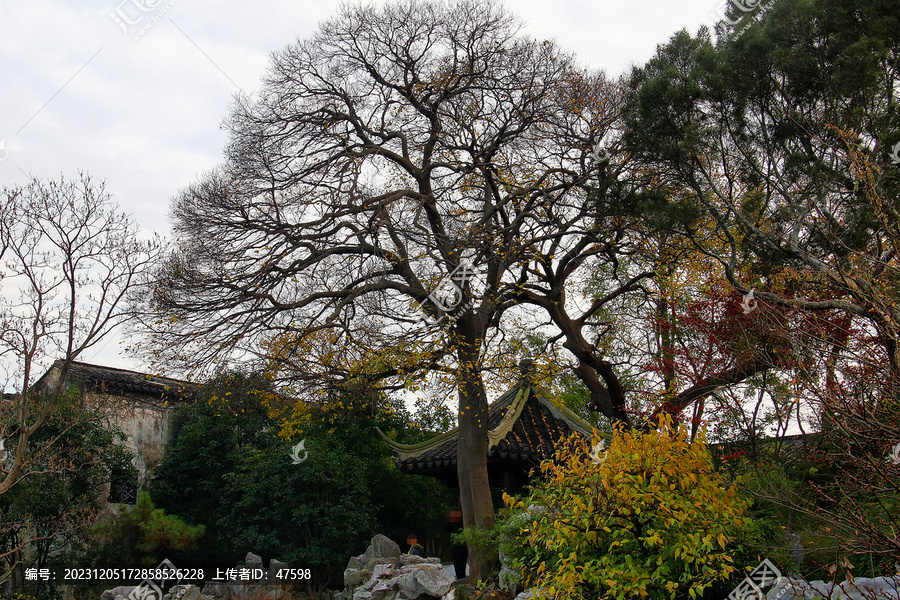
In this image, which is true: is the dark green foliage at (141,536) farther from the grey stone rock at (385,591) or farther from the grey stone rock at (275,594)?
the grey stone rock at (385,591)

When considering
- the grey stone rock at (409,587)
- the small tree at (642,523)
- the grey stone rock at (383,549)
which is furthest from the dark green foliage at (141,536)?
the small tree at (642,523)

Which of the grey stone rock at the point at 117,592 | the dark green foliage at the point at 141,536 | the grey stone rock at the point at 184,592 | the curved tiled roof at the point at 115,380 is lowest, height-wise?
the grey stone rock at the point at 184,592

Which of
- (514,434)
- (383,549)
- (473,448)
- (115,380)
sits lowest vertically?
(383,549)

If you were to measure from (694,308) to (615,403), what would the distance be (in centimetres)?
212

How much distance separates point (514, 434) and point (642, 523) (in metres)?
6.05

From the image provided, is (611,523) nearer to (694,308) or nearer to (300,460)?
(694,308)

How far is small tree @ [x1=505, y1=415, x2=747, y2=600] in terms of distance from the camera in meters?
4.09

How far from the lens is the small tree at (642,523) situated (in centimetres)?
409

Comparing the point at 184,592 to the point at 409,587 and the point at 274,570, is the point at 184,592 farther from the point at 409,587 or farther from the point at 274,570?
the point at 409,587

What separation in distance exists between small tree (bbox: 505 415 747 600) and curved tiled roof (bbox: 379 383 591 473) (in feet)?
16.9

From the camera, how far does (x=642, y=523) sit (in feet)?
14.3

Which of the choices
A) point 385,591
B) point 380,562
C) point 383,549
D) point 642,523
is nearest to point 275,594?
point 383,549

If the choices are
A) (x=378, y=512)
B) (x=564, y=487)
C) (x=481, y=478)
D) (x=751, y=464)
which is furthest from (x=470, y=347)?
(x=378, y=512)

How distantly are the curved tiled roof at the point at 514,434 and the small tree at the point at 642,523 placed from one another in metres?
5.14
